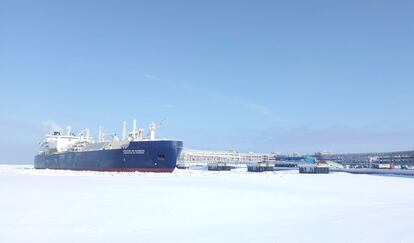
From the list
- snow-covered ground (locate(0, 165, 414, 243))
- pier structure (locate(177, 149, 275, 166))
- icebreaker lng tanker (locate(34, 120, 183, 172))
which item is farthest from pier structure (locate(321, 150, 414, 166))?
snow-covered ground (locate(0, 165, 414, 243))

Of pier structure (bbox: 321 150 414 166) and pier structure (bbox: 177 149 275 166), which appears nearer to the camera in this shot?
pier structure (bbox: 321 150 414 166)

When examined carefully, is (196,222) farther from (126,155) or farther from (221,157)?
(221,157)

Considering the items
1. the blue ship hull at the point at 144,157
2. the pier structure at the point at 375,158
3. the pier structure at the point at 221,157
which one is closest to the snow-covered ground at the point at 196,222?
the blue ship hull at the point at 144,157

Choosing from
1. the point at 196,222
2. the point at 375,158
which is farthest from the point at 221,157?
the point at 196,222

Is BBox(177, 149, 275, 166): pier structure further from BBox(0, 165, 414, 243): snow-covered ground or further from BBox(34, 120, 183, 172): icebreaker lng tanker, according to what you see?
BBox(0, 165, 414, 243): snow-covered ground

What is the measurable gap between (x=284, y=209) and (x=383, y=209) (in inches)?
162

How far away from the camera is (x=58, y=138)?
3278 inches

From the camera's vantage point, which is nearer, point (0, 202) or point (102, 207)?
point (102, 207)

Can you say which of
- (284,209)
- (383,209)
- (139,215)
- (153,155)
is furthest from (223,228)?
(153,155)

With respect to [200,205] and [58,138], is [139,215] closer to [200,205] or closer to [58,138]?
[200,205]

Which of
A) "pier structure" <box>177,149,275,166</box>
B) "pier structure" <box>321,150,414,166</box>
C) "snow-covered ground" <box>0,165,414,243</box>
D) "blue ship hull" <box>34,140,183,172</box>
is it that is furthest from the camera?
"pier structure" <box>177,149,275,166</box>

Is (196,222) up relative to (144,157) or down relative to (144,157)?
down

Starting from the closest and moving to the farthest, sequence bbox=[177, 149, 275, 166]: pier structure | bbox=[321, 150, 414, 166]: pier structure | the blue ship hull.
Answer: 1. the blue ship hull
2. bbox=[321, 150, 414, 166]: pier structure
3. bbox=[177, 149, 275, 166]: pier structure

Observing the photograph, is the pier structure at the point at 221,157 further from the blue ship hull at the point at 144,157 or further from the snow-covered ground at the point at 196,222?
the snow-covered ground at the point at 196,222
